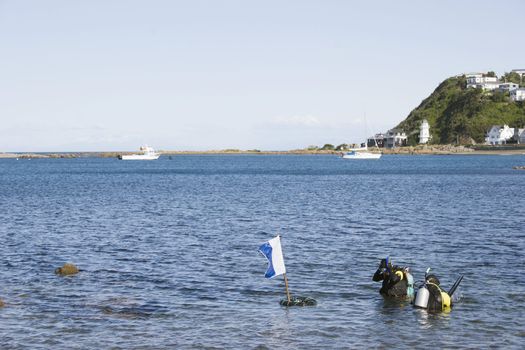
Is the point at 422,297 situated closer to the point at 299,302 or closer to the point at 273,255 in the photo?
the point at 299,302

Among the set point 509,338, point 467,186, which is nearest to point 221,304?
point 509,338

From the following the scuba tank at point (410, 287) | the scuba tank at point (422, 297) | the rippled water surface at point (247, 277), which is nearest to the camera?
the rippled water surface at point (247, 277)

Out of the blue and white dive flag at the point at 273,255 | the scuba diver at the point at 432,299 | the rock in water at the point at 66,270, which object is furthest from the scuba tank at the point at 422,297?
the rock in water at the point at 66,270

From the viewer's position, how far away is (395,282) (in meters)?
26.7

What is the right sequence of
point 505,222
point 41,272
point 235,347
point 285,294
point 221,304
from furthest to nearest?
point 505,222, point 41,272, point 285,294, point 221,304, point 235,347

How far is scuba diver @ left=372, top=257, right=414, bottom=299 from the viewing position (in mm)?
26609

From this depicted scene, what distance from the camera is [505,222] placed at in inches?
2069

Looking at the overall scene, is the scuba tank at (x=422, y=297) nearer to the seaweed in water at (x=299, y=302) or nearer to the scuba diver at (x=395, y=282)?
the scuba diver at (x=395, y=282)

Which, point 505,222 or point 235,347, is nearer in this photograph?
point 235,347

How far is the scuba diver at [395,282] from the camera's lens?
26.6 meters

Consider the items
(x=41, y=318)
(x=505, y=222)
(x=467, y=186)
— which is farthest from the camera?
(x=467, y=186)

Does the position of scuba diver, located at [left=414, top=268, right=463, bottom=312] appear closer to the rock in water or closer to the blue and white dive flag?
the blue and white dive flag

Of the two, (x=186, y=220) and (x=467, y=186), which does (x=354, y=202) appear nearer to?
(x=186, y=220)

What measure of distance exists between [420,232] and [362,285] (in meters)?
19.8
